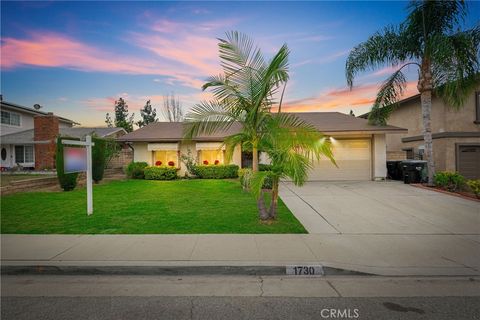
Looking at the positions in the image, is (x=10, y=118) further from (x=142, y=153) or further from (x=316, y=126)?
(x=316, y=126)

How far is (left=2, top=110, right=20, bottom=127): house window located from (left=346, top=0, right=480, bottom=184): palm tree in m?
28.1

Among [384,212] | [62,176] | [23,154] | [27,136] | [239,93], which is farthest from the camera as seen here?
[23,154]

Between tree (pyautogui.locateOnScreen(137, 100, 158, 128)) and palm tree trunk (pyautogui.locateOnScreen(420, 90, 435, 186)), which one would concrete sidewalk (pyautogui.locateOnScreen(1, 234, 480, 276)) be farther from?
tree (pyautogui.locateOnScreen(137, 100, 158, 128))

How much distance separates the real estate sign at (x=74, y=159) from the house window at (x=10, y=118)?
22.1 m

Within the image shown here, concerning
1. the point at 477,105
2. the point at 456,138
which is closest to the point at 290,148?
the point at 456,138

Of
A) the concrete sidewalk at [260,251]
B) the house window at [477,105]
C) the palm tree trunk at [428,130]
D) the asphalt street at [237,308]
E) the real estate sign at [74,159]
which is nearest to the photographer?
the asphalt street at [237,308]

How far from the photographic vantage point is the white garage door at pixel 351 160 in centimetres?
1625

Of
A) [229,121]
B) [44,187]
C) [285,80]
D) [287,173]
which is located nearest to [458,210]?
[287,173]

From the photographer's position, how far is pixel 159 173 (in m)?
16.7

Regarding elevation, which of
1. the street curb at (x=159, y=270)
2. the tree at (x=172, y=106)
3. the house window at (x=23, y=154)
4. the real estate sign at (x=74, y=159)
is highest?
the tree at (x=172, y=106)

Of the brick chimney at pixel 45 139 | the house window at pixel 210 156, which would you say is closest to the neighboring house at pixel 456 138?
the house window at pixel 210 156

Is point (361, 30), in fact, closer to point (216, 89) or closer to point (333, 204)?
point (333, 204)

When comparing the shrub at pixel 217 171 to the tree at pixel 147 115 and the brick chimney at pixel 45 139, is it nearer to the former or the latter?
the brick chimney at pixel 45 139

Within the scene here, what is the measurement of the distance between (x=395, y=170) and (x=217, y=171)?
36.5 ft
